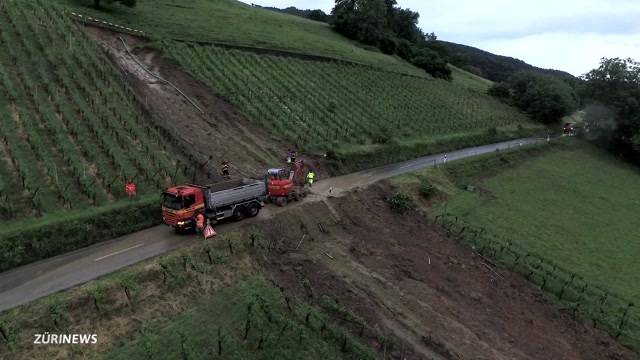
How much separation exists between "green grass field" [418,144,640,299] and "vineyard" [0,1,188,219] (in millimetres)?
26120

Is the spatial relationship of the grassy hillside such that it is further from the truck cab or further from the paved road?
the paved road

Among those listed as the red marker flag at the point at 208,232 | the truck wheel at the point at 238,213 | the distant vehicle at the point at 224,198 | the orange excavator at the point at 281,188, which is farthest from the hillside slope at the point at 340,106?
the red marker flag at the point at 208,232

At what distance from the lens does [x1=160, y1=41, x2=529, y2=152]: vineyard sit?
5200 centimetres

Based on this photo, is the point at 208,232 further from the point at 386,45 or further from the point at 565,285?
the point at 386,45

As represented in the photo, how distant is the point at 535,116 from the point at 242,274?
7740 centimetres

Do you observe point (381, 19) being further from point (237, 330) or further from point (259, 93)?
point (237, 330)

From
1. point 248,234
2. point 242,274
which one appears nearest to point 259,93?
point 248,234

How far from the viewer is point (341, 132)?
53.8 metres

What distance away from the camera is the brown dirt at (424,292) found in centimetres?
2509

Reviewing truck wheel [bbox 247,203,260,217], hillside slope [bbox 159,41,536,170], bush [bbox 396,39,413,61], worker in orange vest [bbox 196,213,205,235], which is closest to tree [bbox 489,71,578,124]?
hillside slope [bbox 159,41,536,170]

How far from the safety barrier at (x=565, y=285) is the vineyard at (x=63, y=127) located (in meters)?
22.8

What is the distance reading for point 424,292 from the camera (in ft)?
93.6

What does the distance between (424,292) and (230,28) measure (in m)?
56.2

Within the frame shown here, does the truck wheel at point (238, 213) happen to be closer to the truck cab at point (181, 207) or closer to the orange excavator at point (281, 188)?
the truck cab at point (181, 207)
